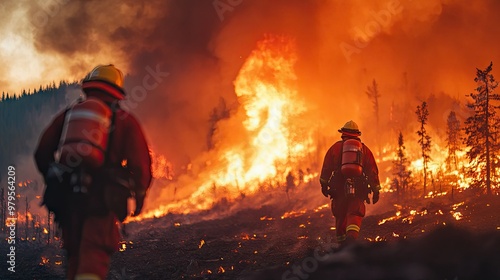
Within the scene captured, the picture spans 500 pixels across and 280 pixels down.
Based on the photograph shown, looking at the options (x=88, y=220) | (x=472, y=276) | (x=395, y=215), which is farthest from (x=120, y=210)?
(x=395, y=215)

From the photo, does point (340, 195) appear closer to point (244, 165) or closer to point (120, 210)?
point (120, 210)

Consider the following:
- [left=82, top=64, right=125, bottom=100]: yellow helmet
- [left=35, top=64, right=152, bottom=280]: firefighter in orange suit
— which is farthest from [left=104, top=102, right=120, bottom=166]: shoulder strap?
[left=82, top=64, right=125, bottom=100]: yellow helmet

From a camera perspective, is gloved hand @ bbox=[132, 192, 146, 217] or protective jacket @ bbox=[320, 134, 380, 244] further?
protective jacket @ bbox=[320, 134, 380, 244]

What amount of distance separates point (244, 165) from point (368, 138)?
2888 cm

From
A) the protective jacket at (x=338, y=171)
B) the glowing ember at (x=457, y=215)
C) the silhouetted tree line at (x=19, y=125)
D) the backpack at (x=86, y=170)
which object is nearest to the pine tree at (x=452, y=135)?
the glowing ember at (x=457, y=215)

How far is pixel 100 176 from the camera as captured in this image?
643cm

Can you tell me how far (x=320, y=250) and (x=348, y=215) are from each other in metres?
7.77

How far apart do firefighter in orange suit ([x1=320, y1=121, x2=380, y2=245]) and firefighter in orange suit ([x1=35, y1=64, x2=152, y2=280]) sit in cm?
608

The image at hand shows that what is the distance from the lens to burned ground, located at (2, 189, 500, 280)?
7066 mm

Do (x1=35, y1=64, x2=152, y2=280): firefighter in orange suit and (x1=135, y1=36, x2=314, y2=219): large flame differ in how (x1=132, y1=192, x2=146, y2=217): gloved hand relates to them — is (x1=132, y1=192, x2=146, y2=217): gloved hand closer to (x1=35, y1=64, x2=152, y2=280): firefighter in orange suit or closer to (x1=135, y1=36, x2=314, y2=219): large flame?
(x1=35, y1=64, x2=152, y2=280): firefighter in orange suit

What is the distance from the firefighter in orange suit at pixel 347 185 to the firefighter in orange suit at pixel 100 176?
608cm

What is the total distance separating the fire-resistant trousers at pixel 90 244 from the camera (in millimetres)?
6086

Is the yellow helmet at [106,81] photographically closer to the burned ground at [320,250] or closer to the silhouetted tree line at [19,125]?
the burned ground at [320,250]

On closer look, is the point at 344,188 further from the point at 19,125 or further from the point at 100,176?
Answer: the point at 19,125
